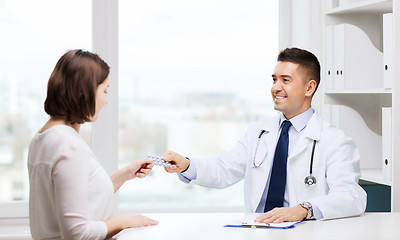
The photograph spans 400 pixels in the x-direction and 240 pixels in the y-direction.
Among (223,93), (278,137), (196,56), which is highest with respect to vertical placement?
(196,56)

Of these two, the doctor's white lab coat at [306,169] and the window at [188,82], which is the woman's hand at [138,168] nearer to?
the doctor's white lab coat at [306,169]

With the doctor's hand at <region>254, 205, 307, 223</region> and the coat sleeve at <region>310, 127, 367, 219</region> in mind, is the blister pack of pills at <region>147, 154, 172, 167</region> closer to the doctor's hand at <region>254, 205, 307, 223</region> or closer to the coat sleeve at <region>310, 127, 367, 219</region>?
the doctor's hand at <region>254, 205, 307, 223</region>

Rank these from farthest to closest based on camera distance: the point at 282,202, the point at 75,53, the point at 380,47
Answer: the point at 380,47
the point at 282,202
the point at 75,53

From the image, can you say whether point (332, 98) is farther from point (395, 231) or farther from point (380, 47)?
point (395, 231)

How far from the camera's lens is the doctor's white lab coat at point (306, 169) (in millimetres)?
2131

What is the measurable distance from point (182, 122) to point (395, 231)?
5.25 ft

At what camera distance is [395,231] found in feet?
6.11

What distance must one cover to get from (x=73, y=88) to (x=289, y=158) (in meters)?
0.99

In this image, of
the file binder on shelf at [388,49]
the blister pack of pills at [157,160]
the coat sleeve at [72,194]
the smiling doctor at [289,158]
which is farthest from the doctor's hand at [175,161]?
the file binder on shelf at [388,49]

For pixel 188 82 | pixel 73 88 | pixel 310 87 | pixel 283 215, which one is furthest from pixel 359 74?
pixel 73 88

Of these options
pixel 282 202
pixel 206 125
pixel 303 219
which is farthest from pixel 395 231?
pixel 206 125

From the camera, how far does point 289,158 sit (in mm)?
2377

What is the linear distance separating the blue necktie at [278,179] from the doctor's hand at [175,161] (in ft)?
1.17

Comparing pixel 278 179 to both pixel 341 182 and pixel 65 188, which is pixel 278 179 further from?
pixel 65 188
